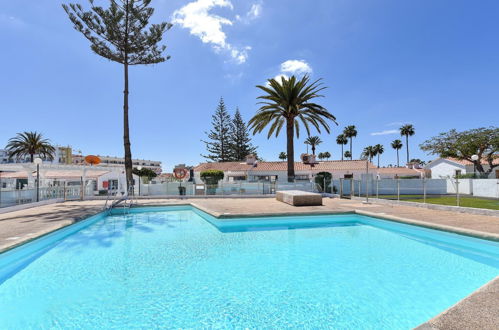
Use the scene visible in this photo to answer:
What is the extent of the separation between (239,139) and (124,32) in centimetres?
3791

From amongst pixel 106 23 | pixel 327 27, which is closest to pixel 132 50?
pixel 106 23

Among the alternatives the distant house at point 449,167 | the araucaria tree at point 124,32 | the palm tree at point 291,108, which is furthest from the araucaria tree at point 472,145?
the araucaria tree at point 124,32

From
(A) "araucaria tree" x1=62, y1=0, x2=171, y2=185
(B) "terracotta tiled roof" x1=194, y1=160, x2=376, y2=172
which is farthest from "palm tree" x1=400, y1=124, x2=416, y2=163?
(A) "araucaria tree" x1=62, y1=0, x2=171, y2=185

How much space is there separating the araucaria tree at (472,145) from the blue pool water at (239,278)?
27.3 meters

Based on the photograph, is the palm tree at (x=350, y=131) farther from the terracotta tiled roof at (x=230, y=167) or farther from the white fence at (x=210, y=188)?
the white fence at (x=210, y=188)

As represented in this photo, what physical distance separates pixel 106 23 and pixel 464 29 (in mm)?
24000

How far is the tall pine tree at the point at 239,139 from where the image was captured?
185 ft

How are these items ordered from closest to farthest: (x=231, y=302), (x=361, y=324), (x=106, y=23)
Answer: (x=361, y=324), (x=231, y=302), (x=106, y=23)

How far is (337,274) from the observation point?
5.66 m

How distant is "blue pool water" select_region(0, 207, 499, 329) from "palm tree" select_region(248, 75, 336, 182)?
1480cm

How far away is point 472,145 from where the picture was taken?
92.6 feet

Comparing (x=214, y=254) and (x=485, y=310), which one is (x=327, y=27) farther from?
(x=485, y=310)

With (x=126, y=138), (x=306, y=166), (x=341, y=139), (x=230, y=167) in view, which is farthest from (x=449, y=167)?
(x=126, y=138)

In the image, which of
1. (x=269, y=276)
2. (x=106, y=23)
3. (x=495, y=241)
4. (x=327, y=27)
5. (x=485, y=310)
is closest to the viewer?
(x=485, y=310)
